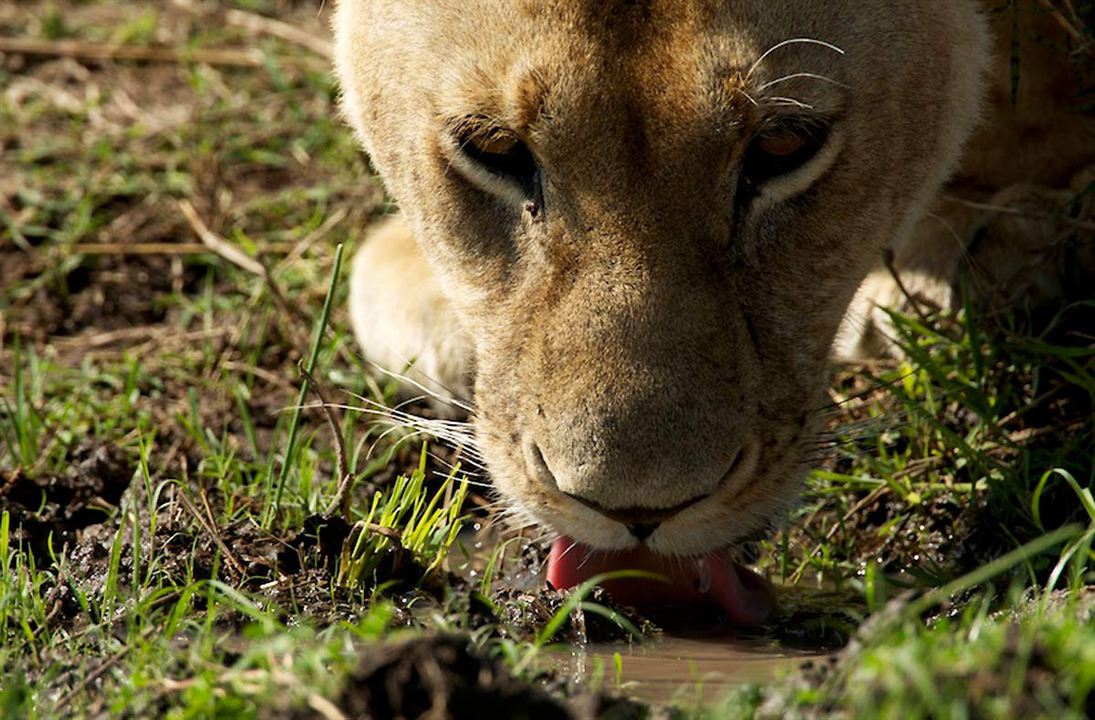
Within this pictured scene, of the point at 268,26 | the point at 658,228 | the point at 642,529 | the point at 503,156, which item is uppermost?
the point at 268,26

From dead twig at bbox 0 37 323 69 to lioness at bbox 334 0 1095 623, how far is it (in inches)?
111

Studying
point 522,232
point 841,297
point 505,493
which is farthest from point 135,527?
point 841,297

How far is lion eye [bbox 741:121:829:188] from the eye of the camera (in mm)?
3139

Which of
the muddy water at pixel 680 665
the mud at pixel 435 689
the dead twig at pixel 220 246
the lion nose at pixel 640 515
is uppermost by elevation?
the dead twig at pixel 220 246

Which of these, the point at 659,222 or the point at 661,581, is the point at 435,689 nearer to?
the point at 661,581

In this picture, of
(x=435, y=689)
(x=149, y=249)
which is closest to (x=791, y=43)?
(x=435, y=689)

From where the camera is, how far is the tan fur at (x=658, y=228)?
→ 2918mm

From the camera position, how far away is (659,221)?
121 inches

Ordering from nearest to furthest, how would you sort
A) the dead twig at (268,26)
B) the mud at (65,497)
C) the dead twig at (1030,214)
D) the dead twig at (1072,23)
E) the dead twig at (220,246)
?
the mud at (65,497)
the dead twig at (1072,23)
the dead twig at (1030,214)
the dead twig at (220,246)
the dead twig at (268,26)

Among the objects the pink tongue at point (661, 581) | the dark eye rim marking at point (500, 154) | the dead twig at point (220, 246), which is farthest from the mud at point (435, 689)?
the dead twig at point (220, 246)

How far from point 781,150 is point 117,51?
382cm

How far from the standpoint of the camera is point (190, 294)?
505 centimetres

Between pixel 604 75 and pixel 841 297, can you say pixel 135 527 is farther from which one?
pixel 841 297

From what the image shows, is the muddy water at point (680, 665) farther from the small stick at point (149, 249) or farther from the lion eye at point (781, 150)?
the small stick at point (149, 249)
